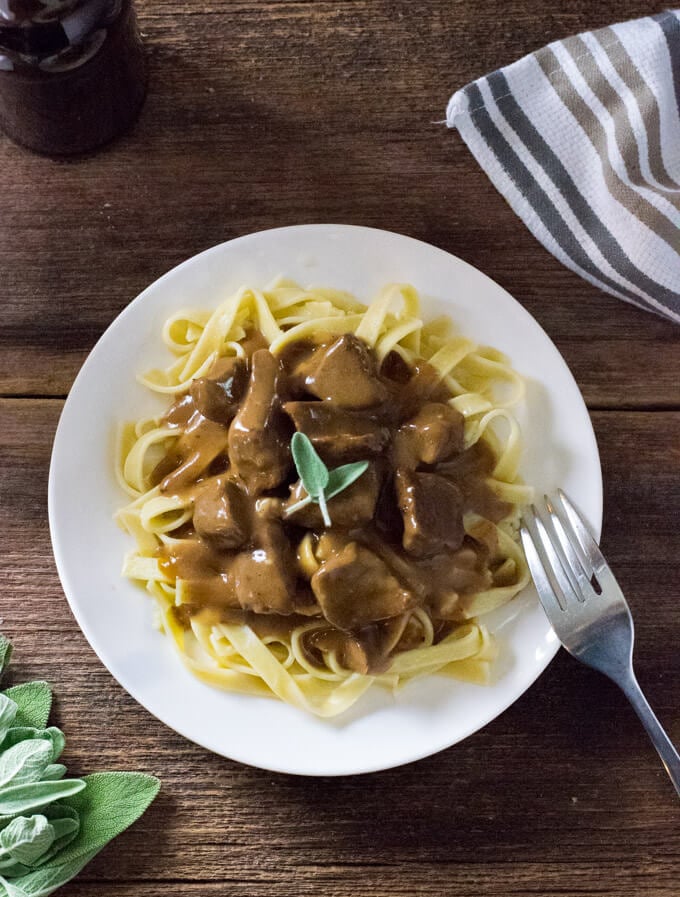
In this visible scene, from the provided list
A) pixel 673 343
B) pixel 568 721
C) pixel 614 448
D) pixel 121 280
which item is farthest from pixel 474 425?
pixel 121 280

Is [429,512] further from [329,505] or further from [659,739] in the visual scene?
[659,739]

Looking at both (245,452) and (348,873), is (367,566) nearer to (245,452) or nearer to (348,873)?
(245,452)

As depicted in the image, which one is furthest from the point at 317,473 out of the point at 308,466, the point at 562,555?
the point at 562,555

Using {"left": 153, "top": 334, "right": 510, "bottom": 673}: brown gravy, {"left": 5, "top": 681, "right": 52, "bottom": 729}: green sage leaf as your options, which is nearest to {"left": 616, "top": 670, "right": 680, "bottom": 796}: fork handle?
{"left": 153, "top": 334, "right": 510, "bottom": 673}: brown gravy

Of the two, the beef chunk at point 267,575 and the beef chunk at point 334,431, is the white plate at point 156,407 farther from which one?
the beef chunk at point 334,431

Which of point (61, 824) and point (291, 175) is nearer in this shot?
point (61, 824)

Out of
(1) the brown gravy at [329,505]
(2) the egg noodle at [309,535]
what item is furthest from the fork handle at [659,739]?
(1) the brown gravy at [329,505]
